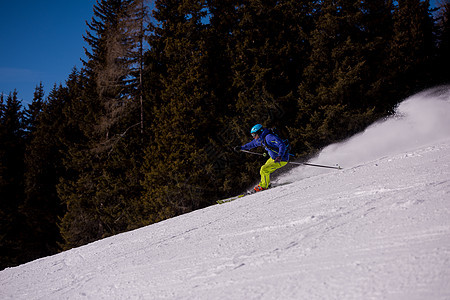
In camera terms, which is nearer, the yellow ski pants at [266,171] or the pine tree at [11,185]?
the yellow ski pants at [266,171]

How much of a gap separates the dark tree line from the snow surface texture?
27.6 feet

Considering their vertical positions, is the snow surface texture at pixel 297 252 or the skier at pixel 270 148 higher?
the skier at pixel 270 148

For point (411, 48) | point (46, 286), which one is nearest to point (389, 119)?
point (411, 48)

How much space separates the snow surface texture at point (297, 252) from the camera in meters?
2.11

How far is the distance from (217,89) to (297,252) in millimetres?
14474

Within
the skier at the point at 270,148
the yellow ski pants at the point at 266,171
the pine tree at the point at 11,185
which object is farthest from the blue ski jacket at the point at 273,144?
the pine tree at the point at 11,185

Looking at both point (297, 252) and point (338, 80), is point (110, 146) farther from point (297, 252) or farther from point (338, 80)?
point (297, 252)

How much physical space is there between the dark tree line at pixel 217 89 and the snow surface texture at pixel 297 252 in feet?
27.6

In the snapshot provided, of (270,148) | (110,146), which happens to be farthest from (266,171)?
(110,146)

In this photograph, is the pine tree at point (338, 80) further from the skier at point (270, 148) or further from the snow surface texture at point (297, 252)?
the snow surface texture at point (297, 252)

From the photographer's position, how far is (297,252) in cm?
277

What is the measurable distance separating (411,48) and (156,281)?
63.2ft

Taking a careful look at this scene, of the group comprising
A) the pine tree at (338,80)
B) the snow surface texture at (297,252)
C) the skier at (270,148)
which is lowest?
the snow surface texture at (297,252)

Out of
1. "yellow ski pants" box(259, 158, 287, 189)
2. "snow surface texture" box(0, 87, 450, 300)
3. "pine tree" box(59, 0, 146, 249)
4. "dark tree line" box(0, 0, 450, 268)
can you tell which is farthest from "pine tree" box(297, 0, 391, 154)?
"pine tree" box(59, 0, 146, 249)
